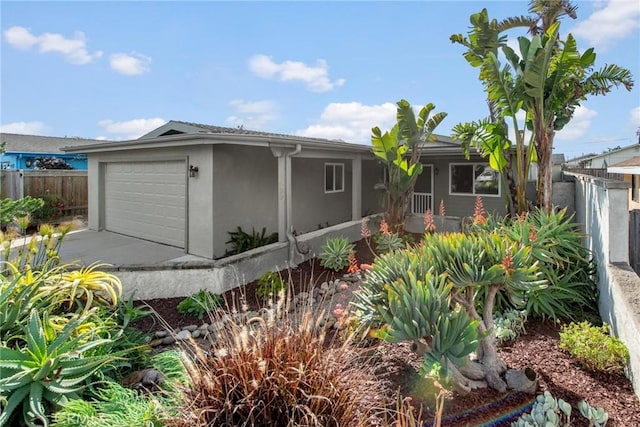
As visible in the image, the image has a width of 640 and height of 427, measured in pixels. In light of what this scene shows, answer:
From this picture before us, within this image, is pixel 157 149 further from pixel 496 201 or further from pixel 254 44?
pixel 496 201

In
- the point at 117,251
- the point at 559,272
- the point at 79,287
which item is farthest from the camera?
the point at 117,251

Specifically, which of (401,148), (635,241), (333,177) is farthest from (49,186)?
(635,241)

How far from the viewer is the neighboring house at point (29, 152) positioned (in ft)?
75.7

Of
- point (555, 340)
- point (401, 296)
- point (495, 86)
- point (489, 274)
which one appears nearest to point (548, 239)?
point (555, 340)

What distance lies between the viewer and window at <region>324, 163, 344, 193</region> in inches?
510

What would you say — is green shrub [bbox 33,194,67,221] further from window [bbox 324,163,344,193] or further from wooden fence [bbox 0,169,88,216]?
window [bbox 324,163,344,193]

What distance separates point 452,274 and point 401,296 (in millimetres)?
652

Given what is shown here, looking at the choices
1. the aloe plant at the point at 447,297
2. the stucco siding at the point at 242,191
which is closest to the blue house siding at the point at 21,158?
the stucco siding at the point at 242,191

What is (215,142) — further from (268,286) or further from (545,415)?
(545,415)

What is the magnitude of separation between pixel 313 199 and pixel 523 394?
9486 millimetres

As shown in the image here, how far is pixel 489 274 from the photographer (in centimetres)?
330

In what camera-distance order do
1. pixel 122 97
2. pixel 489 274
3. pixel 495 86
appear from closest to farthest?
pixel 489 274 → pixel 495 86 → pixel 122 97

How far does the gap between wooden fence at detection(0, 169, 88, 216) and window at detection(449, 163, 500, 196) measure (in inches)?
607

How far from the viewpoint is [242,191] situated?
9398 millimetres
